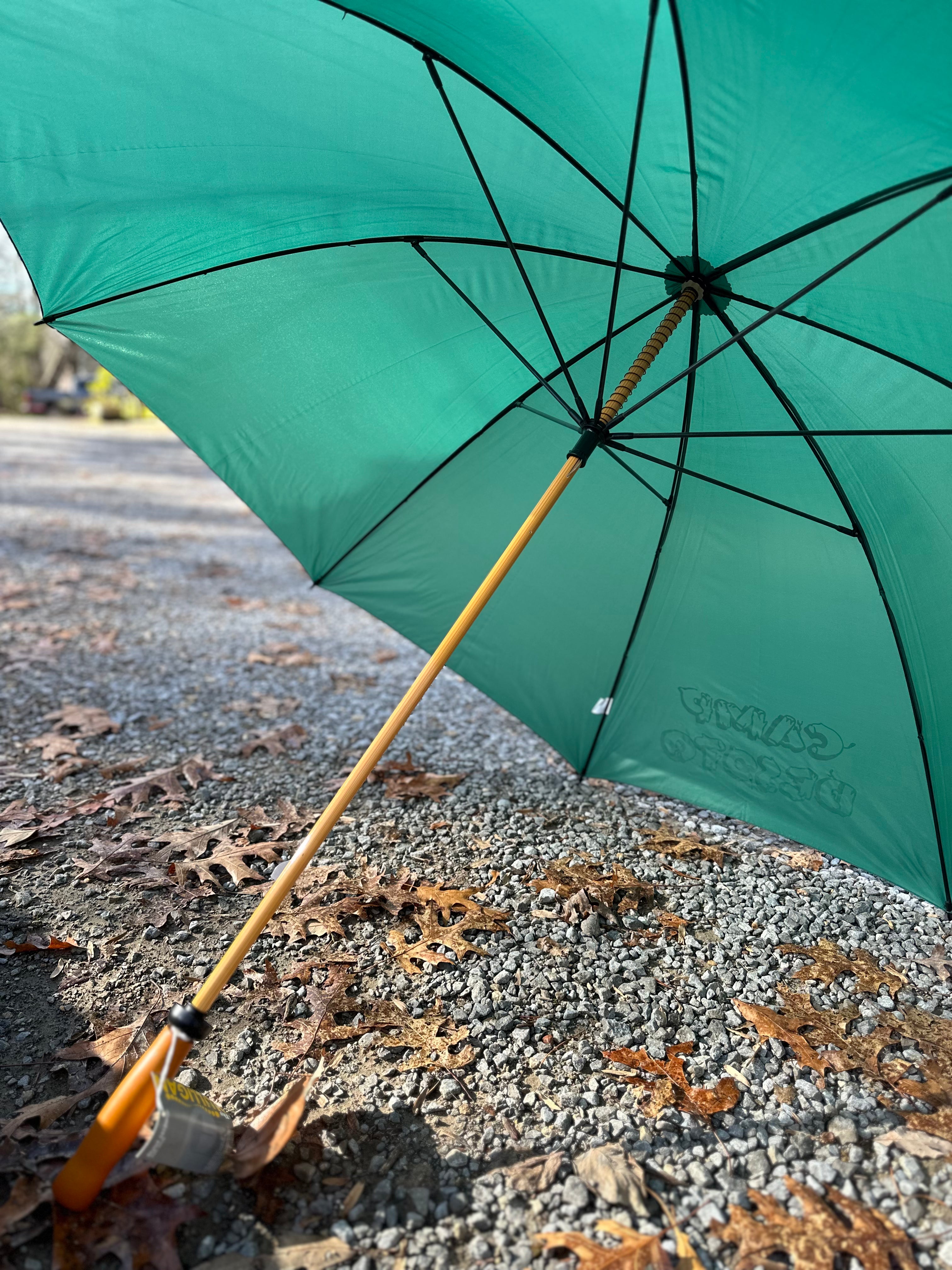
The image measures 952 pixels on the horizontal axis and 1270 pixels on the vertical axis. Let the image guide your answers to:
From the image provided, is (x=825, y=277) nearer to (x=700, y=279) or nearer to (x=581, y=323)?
(x=700, y=279)

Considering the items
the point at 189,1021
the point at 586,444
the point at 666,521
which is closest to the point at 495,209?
the point at 586,444

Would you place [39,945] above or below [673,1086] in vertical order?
below

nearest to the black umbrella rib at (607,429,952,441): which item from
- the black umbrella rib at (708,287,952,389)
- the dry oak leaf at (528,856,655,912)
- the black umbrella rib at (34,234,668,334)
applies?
the black umbrella rib at (708,287,952,389)

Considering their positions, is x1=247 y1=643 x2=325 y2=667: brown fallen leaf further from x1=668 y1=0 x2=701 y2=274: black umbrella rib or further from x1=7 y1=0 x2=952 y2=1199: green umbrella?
x1=668 y1=0 x2=701 y2=274: black umbrella rib

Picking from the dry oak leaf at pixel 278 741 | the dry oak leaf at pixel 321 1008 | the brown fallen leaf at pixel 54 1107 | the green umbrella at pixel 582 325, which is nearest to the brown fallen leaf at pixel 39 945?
the brown fallen leaf at pixel 54 1107

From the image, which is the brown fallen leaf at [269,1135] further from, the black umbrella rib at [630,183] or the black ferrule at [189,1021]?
the black umbrella rib at [630,183]

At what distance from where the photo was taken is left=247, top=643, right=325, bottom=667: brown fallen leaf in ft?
17.4

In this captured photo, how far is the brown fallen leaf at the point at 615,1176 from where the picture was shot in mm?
1996

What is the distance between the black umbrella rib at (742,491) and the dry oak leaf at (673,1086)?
1.69m

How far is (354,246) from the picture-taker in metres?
2.69

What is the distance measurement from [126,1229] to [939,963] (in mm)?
2675

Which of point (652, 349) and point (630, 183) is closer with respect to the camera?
point (630, 183)

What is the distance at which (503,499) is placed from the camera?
3.27 m

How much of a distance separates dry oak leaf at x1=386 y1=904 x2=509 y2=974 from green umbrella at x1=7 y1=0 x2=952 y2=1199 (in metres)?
0.93
